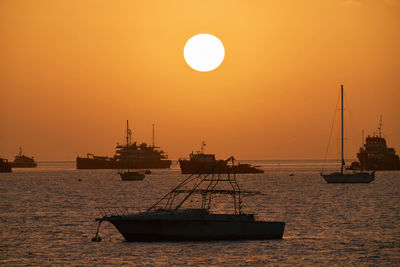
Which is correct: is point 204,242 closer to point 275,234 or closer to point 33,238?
point 275,234

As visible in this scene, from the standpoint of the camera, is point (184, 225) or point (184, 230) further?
point (184, 230)

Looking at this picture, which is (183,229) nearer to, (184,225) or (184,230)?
(184,230)

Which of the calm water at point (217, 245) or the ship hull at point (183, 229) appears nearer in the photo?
the calm water at point (217, 245)

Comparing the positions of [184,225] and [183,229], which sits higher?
[184,225]

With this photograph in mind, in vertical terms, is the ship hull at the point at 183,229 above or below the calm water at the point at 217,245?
above

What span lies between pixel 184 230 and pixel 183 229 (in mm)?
116

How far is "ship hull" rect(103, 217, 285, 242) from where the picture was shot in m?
51.1

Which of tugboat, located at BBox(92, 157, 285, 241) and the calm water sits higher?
tugboat, located at BBox(92, 157, 285, 241)

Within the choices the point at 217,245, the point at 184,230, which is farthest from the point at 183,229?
the point at 217,245

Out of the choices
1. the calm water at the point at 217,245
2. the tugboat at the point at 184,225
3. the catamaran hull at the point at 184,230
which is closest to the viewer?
the calm water at the point at 217,245

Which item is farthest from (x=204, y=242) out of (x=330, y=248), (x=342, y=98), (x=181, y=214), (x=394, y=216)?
(x=342, y=98)

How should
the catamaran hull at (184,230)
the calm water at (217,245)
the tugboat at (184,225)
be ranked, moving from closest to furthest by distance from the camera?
the calm water at (217,245)
the tugboat at (184,225)
the catamaran hull at (184,230)

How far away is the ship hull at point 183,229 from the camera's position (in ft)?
168

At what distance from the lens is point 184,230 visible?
51.2m
